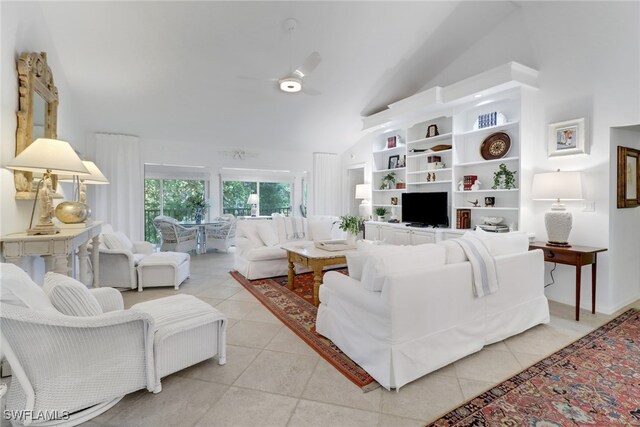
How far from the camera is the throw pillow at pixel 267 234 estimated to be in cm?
505

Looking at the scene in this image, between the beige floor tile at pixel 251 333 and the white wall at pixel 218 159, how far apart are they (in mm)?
4703

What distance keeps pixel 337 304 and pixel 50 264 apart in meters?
2.39

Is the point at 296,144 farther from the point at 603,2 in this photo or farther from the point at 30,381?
the point at 30,381

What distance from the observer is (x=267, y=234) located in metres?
5.08

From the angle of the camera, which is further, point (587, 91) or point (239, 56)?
point (239, 56)

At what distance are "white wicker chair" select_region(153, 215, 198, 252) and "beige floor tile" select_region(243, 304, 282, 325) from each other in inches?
136

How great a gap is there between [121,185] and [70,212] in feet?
11.5

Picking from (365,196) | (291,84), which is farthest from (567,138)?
(365,196)

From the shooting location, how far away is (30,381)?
156 cm

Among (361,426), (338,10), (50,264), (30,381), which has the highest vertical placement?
(338,10)

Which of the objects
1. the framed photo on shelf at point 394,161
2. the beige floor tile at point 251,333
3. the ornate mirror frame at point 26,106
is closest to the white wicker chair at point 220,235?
the framed photo on shelf at point 394,161

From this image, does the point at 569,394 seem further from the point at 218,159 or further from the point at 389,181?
the point at 218,159

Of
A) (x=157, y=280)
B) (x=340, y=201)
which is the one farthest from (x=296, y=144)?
(x=157, y=280)

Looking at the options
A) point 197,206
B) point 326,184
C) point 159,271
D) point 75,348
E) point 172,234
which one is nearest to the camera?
point 75,348
